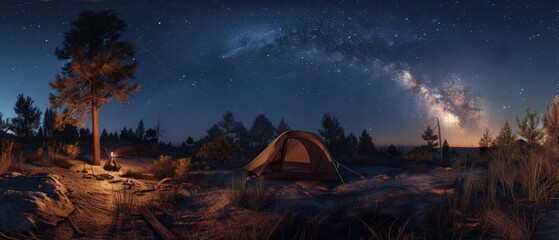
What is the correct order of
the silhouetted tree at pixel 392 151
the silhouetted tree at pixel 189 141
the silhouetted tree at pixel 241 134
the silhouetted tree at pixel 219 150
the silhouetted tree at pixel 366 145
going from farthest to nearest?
the silhouetted tree at pixel 241 134
the silhouetted tree at pixel 189 141
the silhouetted tree at pixel 366 145
the silhouetted tree at pixel 392 151
the silhouetted tree at pixel 219 150

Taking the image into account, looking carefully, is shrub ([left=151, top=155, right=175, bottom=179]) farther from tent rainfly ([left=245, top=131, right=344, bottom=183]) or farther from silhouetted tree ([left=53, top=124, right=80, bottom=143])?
silhouetted tree ([left=53, top=124, right=80, bottom=143])

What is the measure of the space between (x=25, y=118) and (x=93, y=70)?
34.9 metres

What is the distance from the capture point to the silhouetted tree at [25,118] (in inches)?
1741

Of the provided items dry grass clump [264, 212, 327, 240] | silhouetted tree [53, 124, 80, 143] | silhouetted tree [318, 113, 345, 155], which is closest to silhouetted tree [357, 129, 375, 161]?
silhouetted tree [318, 113, 345, 155]

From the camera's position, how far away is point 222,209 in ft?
27.6

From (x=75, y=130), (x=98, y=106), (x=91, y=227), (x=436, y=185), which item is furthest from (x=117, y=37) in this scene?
Result: (x=75, y=130)

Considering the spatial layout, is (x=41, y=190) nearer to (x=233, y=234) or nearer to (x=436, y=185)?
(x=233, y=234)

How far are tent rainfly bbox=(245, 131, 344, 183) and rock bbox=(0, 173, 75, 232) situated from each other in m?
8.08

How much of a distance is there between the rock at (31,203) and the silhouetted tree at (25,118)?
43519 millimetres

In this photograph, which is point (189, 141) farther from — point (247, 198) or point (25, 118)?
point (247, 198)

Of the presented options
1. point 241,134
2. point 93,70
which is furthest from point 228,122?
point 93,70

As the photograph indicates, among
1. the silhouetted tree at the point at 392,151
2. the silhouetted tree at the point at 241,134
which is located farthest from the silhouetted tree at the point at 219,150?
the silhouetted tree at the point at 241,134

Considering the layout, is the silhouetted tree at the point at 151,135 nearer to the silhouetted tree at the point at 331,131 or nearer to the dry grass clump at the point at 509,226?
the silhouetted tree at the point at 331,131

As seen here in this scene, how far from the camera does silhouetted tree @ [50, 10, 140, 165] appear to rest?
17000 millimetres
